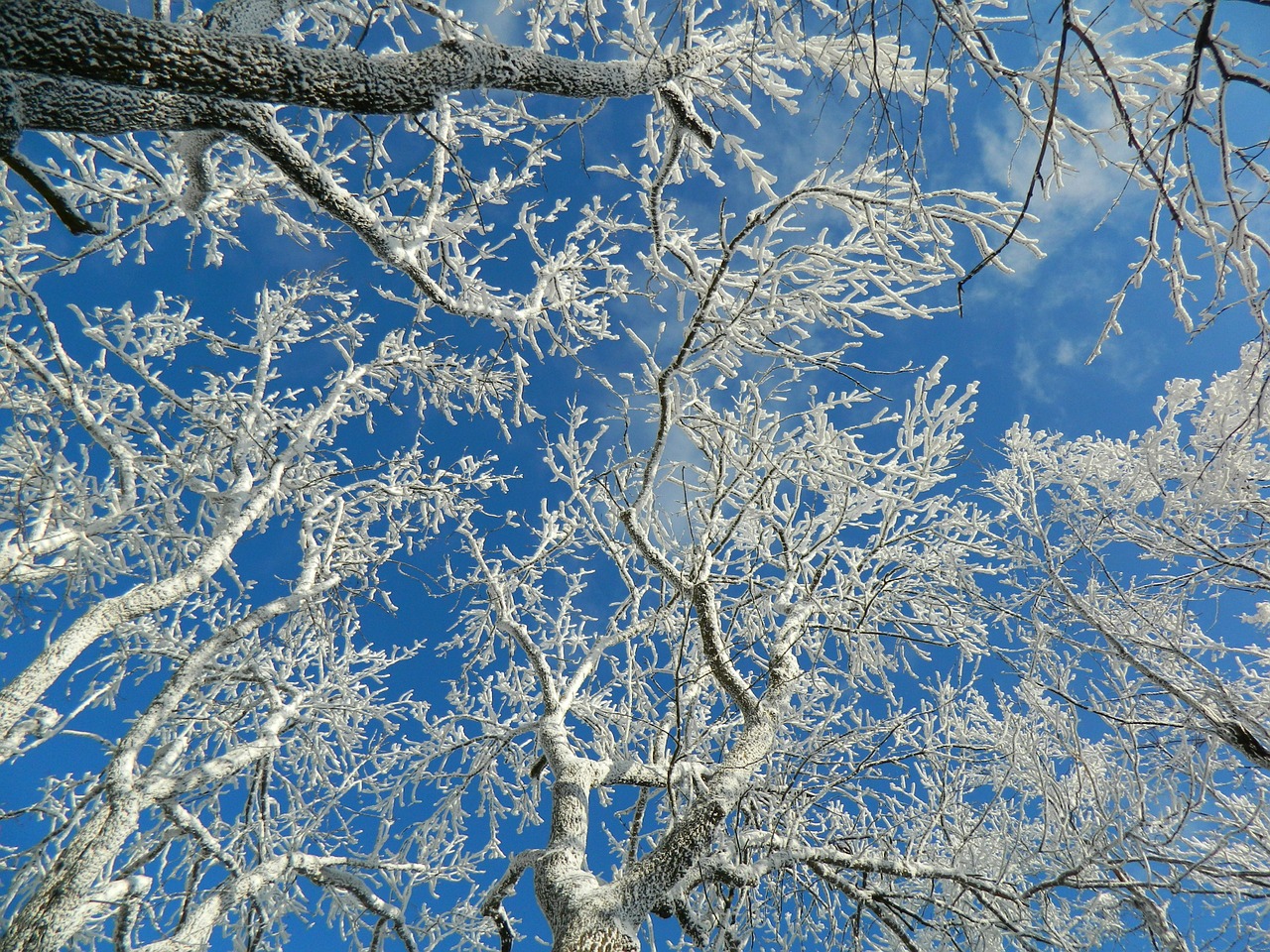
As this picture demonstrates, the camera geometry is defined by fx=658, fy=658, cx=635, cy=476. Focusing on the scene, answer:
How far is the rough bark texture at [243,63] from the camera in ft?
5.48

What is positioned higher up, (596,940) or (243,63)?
(243,63)

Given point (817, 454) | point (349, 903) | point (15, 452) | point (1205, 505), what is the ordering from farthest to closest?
point (15, 452) → point (349, 903) → point (1205, 505) → point (817, 454)

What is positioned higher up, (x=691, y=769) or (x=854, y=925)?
(x=691, y=769)

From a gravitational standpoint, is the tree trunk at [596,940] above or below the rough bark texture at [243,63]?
below

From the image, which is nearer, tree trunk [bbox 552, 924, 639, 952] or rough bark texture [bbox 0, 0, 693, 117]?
rough bark texture [bbox 0, 0, 693, 117]

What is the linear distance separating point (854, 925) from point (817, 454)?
2589 millimetres

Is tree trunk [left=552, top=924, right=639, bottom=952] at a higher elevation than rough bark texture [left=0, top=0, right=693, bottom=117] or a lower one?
lower

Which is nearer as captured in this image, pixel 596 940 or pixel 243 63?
pixel 243 63

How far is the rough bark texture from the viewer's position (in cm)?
167

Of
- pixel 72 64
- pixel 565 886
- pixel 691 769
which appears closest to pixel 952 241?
pixel 691 769

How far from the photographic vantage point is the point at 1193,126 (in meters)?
1.91

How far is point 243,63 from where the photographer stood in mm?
1898

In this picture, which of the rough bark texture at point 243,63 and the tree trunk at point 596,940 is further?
the tree trunk at point 596,940

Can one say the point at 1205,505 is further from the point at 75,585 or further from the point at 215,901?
the point at 75,585
